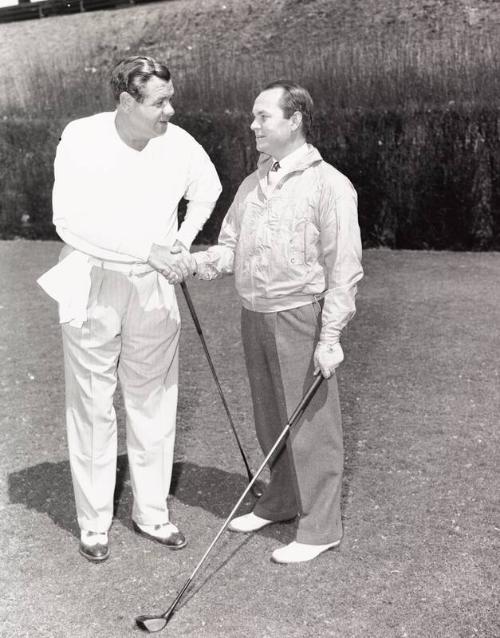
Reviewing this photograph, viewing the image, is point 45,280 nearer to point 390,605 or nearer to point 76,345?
point 76,345

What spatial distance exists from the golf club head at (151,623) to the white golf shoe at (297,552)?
0.69 m

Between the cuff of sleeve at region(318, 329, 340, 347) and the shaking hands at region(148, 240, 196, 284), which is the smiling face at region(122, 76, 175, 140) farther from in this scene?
the cuff of sleeve at region(318, 329, 340, 347)

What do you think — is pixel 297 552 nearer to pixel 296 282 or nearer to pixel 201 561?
pixel 201 561

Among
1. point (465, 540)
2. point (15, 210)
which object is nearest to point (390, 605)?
point (465, 540)

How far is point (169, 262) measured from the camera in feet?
13.0

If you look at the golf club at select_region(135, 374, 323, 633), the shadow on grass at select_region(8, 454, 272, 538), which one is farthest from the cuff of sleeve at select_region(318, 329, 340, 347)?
the shadow on grass at select_region(8, 454, 272, 538)

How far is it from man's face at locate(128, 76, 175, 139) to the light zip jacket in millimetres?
472

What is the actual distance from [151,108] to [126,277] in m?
0.70

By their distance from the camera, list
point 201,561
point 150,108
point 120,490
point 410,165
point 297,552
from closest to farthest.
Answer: point 201,561 < point 150,108 < point 297,552 < point 120,490 < point 410,165

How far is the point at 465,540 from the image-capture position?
14.5 feet

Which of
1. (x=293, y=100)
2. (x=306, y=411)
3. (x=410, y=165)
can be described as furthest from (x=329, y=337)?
(x=410, y=165)

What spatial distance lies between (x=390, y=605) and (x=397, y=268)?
793cm

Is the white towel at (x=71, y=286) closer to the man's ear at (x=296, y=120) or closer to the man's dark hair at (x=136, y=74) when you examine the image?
the man's dark hair at (x=136, y=74)

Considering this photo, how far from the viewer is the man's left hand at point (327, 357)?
12.8 feet
